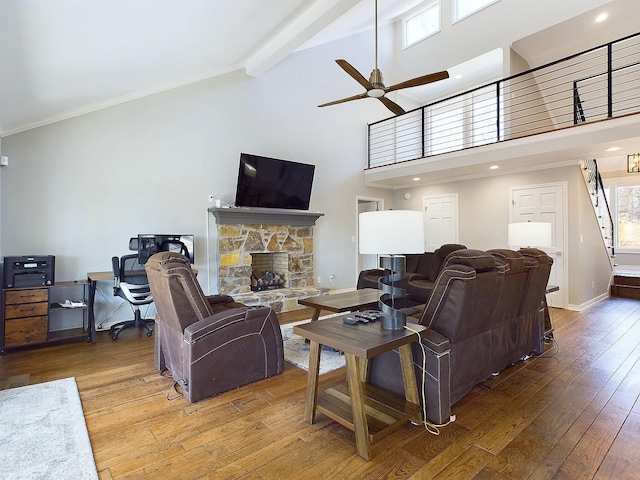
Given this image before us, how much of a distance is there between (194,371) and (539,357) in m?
3.23

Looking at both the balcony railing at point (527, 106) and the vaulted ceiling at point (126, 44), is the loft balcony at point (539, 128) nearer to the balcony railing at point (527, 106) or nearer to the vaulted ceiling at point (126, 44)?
the balcony railing at point (527, 106)

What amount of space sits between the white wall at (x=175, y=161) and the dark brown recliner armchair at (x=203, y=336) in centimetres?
231

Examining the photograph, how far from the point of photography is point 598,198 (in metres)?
6.55

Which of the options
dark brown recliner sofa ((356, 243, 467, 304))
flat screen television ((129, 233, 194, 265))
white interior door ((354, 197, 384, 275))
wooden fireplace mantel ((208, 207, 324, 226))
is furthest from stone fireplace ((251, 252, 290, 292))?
white interior door ((354, 197, 384, 275))

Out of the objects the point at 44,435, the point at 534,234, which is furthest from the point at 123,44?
the point at 534,234

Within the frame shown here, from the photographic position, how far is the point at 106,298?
4.50 meters

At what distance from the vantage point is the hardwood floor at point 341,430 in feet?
5.88

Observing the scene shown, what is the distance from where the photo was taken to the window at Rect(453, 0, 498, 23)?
634 cm

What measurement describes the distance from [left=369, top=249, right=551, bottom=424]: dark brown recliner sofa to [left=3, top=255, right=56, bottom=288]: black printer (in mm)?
3518

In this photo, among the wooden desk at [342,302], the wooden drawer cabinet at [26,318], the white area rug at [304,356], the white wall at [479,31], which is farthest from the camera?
the white wall at [479,31]

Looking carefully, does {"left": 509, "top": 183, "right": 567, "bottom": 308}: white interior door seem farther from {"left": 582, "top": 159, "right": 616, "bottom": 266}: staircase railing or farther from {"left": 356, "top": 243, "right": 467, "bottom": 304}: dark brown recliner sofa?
{"left": 356, "top": 243, "right": 467, "bottom": 304}: dark brown recliner sofa

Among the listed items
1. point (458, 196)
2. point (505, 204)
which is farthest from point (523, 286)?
point (458, 196)

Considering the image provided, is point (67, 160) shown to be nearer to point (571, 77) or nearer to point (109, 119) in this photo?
point (109, 119)

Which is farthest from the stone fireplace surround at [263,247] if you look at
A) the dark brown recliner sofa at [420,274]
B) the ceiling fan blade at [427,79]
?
the ceiling fan blade at [427,79]
